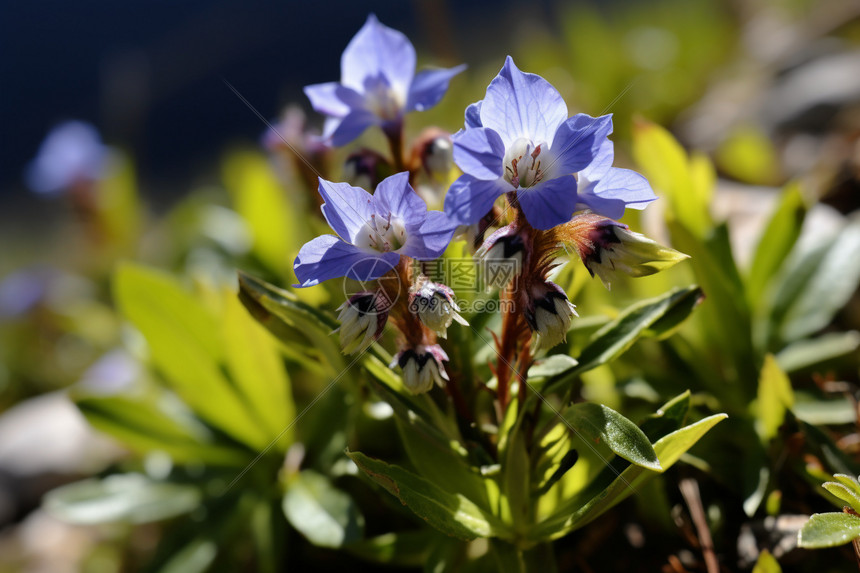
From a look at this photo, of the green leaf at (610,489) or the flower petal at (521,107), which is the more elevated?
the flower petal at (521,107)

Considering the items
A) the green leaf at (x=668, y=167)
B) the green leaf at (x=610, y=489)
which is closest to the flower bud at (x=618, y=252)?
the green leaf at (x=610, y=489)

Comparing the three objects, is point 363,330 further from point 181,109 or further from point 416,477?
point 181,109

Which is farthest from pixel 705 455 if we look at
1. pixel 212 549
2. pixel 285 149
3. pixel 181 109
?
pixel 181 109

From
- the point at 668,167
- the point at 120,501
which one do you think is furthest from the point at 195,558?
the point at 668,167

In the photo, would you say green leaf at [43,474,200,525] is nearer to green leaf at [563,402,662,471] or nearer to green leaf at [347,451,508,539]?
green leaf at [347,451,508,539]

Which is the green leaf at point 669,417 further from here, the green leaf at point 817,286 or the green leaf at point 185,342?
the green leaf at point 185,342

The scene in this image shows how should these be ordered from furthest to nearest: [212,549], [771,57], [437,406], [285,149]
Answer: [771,57] < [285,149] < [212,549] < [437,406]
